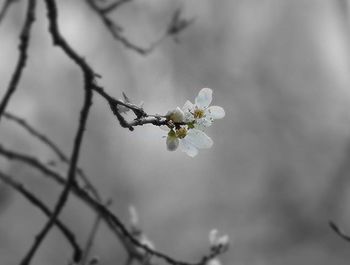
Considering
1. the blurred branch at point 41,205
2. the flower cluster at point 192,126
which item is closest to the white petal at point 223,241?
the blurred branch at point 41,205

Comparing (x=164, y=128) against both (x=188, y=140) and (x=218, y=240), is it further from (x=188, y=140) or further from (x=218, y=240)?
(x=218, y=240)

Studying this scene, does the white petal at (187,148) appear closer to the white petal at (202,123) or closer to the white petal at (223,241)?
the white petal at (202,123)

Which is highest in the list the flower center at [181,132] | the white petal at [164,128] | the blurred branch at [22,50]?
the blurred branch at [22,50]

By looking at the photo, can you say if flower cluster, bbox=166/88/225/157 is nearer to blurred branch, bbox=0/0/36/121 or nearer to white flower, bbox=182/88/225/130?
white flower, bbox=182/88/225/130

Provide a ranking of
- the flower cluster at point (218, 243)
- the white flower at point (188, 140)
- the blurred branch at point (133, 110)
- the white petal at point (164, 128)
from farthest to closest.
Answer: the flower cluster at point (218, 243), the white flower at point (188, 140), the white petal at point (164, 128), the blurred branch at point (133, 110)

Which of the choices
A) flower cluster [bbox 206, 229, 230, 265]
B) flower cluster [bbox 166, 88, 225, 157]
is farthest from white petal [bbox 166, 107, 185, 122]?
flower cluster [bbox 206, 229, 230, 265]

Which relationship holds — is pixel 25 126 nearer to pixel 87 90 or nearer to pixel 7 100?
pixel 7 100
